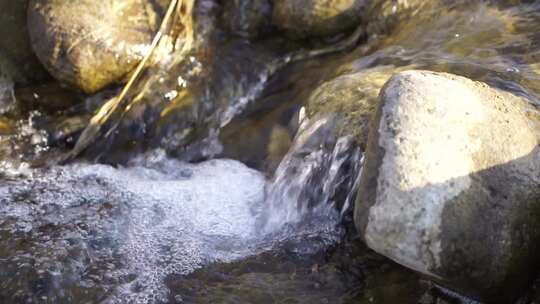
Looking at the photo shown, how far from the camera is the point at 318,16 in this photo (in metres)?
4.34

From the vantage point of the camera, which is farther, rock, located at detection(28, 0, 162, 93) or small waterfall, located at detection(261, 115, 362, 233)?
rock, located at detection(28, 0, 162, 93)

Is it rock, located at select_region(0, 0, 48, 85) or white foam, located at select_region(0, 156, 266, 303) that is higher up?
rock, located at select_region(0, 0, 48, 85)

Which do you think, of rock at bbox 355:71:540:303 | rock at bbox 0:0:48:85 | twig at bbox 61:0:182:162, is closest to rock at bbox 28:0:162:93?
twig at bbox 61:0:182:162

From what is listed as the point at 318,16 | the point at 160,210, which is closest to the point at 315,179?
the point at 160,210

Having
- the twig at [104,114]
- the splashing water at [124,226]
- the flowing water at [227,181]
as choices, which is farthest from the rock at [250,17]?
the splashing water at [124,226]

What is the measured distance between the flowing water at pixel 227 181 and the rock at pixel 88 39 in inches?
9.2

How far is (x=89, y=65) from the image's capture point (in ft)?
13.5

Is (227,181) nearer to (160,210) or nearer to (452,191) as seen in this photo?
(160,210)

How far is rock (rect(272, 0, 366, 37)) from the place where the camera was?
4.30 m

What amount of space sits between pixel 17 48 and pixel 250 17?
1.56m

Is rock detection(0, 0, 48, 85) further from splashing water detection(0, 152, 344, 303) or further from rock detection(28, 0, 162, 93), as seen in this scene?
splashing water detection(0, 152, 344, 303)

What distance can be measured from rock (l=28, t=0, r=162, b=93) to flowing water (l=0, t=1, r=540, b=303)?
0.23m

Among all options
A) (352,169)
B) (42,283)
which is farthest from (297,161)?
(42,283)

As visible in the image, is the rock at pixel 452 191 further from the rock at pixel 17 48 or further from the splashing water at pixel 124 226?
the rock at pixel 17 48
